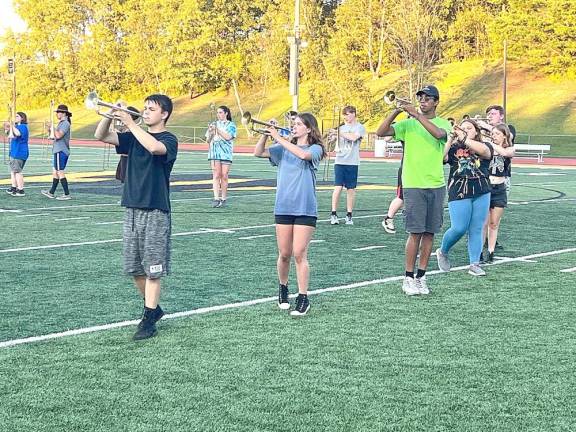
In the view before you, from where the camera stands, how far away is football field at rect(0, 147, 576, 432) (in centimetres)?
516

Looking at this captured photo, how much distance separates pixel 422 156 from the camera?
8727 mm

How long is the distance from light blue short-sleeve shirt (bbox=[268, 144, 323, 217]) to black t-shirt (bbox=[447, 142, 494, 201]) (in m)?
2.53

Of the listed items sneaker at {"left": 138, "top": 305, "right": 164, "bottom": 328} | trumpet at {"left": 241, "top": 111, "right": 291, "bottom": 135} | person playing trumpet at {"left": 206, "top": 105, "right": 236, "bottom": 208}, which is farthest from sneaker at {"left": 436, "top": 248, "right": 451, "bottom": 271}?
person playing trumpet at {"left": 206, "top": 105, "right": 236, "bottom": 208}

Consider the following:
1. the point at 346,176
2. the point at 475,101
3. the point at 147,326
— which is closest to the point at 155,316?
the point at 147,326

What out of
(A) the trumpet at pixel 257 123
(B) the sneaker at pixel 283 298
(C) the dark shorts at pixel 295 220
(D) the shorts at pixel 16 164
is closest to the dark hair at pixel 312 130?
(A) the trumpet at pixel 257 123

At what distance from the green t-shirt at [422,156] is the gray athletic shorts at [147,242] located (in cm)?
274

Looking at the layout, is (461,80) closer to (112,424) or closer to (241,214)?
(241,214)

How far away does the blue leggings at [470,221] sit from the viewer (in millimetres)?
9898

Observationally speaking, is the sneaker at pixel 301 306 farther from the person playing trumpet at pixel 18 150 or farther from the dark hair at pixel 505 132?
the person playing trumpet at pixel 18 150

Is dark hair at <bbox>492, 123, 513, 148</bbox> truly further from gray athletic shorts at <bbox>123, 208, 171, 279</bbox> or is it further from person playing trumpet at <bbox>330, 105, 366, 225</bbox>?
gray athletic shorts at <bbox>123, 208, 171, 279</bbox>

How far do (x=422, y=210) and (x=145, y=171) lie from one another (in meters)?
2.98

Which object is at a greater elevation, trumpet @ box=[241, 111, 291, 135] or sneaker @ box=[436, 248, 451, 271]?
trumpet @ box=[241, 111, 291, 135]

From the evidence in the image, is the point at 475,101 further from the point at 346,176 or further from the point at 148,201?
the point at 148,201

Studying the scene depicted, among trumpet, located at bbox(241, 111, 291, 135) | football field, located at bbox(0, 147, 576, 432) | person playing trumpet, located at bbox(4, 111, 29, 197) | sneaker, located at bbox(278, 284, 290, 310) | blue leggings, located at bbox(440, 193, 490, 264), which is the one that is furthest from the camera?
person playing trumpet, located at bbox(4, 111, 29, 197)
